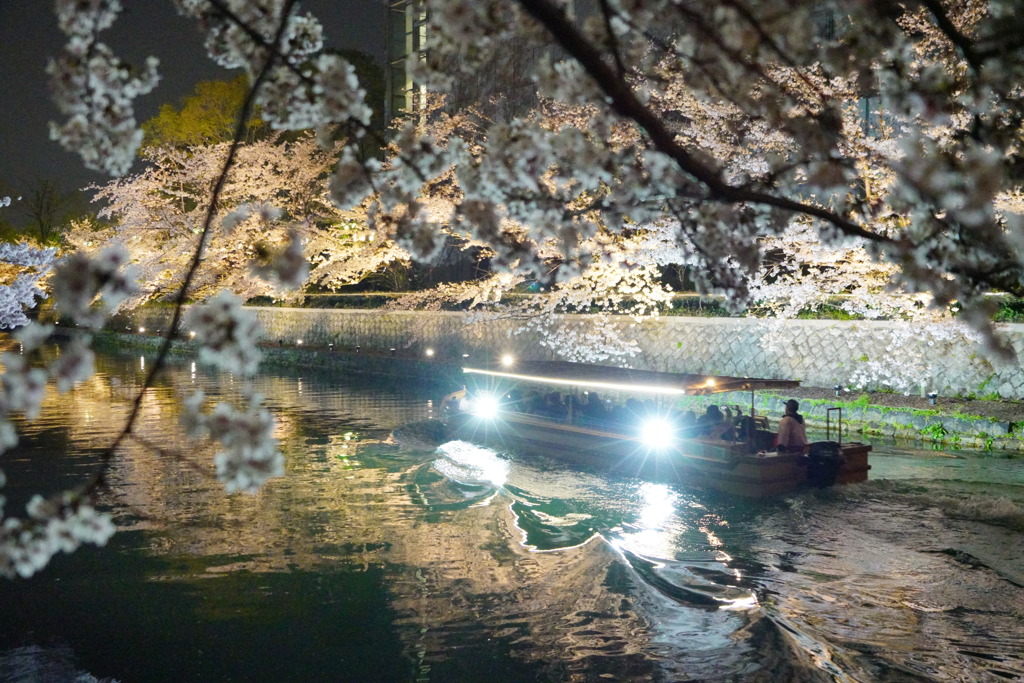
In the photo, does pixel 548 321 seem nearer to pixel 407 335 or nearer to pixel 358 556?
pixel 407 335

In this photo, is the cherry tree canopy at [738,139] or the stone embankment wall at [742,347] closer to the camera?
the cherry tree canopy at [738,139]

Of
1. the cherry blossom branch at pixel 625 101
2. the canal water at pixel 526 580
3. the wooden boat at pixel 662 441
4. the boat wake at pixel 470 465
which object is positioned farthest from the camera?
the boat wake at pixel 470 465

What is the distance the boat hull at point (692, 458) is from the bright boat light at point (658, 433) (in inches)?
2.7

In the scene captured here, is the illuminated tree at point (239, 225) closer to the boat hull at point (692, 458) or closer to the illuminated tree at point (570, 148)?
the boat hull at point (692, 458)

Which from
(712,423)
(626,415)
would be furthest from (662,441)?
(626,415)

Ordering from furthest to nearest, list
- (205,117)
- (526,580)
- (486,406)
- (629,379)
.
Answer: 1. (205,117)
2. (486,406)
3. (629,379)
4. (526,580)

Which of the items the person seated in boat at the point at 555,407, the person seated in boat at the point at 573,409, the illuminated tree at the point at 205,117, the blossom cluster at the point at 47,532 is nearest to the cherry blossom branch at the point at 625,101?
the blossom cluster at the point at 47,532

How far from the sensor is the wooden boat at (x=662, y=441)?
39.4 feet

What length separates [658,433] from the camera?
13.3 meters

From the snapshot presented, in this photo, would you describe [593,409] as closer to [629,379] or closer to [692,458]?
[629,379]

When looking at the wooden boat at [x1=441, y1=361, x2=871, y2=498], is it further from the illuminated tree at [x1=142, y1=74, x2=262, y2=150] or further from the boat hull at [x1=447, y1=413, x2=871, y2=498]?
the illuminated tree at [x1=142, y1=74, x2=262, y2=150]

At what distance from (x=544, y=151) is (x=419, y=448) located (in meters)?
12.0

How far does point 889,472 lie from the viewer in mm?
13180

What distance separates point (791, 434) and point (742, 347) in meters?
7.54
